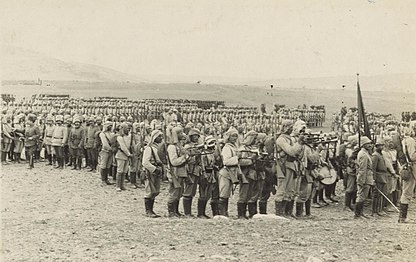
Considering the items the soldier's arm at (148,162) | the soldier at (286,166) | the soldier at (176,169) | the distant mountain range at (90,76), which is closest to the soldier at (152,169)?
the soldier's arm at (148,162)

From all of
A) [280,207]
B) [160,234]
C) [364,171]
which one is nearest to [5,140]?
[280,207]

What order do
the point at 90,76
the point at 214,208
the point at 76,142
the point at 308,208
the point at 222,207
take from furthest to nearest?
the point at 90,76 < the point at 76,142 < the point at 308,208 < the point at 214,208 < the point at 222,207

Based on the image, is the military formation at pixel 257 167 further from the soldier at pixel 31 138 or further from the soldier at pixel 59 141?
the soldier at pixel 31 138

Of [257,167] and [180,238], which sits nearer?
[180,238]

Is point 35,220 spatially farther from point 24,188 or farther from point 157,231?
point 24,188

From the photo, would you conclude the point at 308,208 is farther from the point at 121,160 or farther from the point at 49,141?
the point at 49,141

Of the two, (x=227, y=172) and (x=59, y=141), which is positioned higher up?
(x=227, y=172)

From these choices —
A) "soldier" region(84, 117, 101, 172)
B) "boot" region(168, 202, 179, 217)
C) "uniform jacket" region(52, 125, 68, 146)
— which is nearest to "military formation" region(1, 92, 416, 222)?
"boot" region(168, 202, 179, 217)
